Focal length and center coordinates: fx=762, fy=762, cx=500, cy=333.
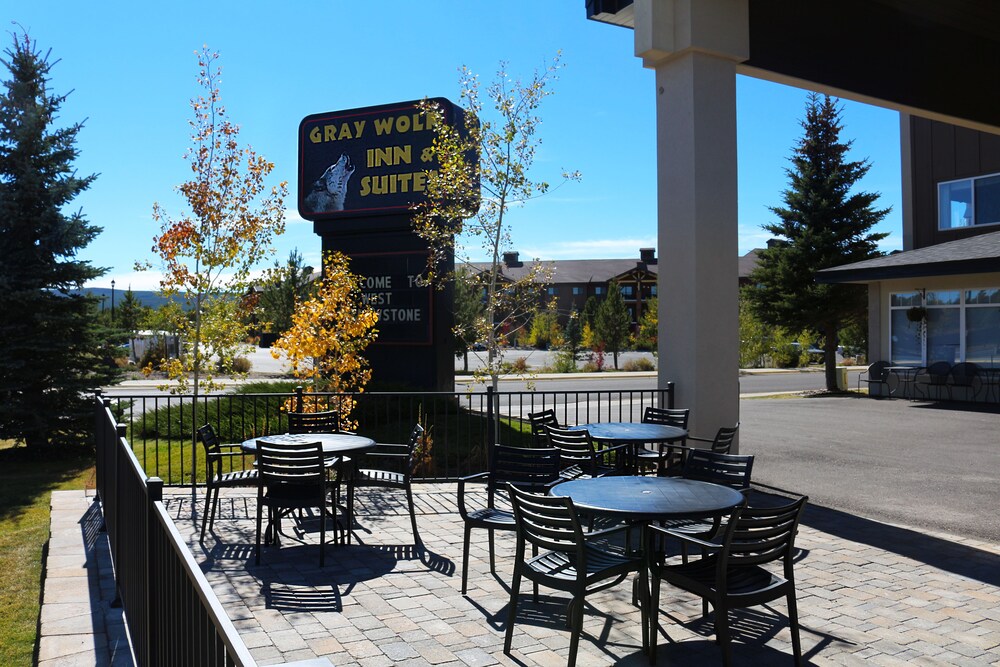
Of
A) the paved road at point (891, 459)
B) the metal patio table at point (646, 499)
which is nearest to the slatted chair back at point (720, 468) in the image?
the metal patio table at point (646, 499)

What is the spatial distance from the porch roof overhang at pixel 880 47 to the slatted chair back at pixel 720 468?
6.36 m

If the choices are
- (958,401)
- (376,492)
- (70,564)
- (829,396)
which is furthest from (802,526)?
(829,396)

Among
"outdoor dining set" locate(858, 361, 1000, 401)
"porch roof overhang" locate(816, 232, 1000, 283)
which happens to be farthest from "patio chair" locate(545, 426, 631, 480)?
"outdoor dining set" locate(858, 361, 1000, 401)

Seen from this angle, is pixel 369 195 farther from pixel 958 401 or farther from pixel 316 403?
pixel 958 401

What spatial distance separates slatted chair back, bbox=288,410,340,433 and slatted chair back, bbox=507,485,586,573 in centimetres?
467

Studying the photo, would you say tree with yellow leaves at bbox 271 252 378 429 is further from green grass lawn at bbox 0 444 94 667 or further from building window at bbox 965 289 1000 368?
building window at bbox 965 289 1000 368

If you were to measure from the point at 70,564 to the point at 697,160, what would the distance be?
8215 millimetres

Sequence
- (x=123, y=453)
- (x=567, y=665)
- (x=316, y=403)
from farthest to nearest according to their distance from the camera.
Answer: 1. (x=316, y=403)
2. (x=123, y=453)
3. (x=567, y=665)

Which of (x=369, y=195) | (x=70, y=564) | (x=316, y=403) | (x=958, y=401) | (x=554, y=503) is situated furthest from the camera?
(x=958, y=401)

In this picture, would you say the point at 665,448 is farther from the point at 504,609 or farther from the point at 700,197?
the point at 504,609

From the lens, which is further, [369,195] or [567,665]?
[369,195]

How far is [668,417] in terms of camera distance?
30.6 feet

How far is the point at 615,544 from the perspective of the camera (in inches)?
272

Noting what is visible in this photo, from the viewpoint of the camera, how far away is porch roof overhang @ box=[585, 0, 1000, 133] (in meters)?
10.7
